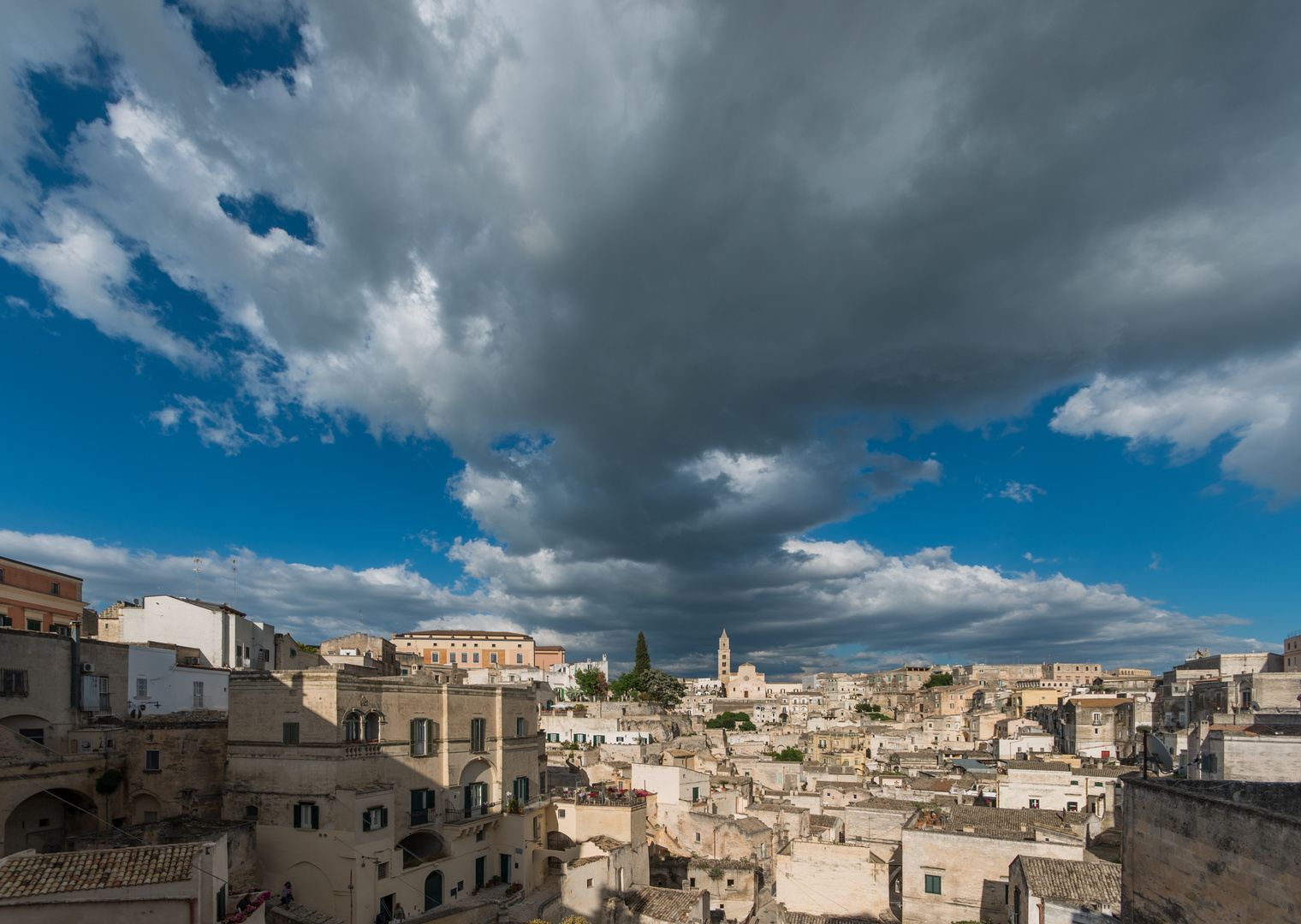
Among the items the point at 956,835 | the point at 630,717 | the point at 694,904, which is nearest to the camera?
the point at 694,904

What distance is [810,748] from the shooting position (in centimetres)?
10825

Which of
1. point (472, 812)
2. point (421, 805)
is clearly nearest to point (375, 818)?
point (421, 805)

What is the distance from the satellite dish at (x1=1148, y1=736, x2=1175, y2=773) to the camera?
4933cm

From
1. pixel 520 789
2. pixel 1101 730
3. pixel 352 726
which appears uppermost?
pixel 352 726

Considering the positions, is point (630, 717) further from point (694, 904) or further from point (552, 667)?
point (552, 667)

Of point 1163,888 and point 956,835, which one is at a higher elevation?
point 1163,888

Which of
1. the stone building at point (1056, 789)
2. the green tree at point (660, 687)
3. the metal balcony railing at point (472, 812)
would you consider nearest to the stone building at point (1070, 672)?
the green tree at point (660, 687)

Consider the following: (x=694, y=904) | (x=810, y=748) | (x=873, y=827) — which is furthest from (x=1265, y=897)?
(x=810, y=748)

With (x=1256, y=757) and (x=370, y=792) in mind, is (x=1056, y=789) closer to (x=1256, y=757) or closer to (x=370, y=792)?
(x=1256, y=757)

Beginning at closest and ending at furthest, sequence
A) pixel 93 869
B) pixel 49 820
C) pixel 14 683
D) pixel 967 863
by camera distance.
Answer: pixel 93 869, pixel 49 820, pixel 14 683, pixel 967 863

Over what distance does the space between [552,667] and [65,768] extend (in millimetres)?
128731

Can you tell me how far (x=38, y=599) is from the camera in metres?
40.8

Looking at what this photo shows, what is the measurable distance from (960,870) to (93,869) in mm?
37301

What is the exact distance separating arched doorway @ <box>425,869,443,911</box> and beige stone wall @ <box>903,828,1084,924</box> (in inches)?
933
